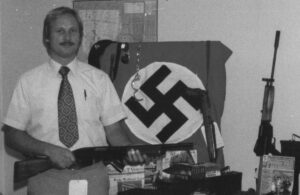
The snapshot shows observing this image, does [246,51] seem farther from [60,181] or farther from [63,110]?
[60,181]

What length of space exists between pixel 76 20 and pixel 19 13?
0.92 m

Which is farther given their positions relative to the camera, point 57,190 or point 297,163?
point 297,163

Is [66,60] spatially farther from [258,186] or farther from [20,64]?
[258,186]

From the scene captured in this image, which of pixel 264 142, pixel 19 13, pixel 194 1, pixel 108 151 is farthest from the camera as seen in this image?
pixel 19 13

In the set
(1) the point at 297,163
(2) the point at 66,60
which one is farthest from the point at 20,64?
(1) the point at 297,163

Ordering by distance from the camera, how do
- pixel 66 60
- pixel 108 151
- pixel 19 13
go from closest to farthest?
1. pixel 108 151
2. pixel 66 60
3. pixel 19 13

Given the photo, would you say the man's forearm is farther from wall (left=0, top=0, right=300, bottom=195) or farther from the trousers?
wall (left=0, top=0, right=300, bottom=195)

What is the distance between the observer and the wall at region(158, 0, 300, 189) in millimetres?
2736

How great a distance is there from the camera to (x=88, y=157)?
2260mm

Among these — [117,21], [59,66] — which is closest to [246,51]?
[117,21]

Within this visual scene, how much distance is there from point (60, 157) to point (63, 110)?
0.96ft

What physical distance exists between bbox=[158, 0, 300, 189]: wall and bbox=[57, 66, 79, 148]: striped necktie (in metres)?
0.82

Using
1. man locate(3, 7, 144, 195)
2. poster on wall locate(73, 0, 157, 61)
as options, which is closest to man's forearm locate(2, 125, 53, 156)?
man locate(3, 7, 144, 195)

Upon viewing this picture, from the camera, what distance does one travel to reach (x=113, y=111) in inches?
99.1
